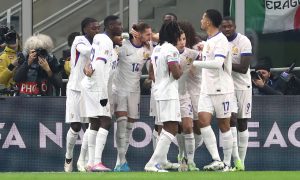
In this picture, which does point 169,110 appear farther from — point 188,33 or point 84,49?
point 84,49

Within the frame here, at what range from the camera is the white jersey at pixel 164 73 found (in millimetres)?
16875

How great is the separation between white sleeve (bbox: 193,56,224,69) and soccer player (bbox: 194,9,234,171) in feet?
0.37

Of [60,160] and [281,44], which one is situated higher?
[281,44]

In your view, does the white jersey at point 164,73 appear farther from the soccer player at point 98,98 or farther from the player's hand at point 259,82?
the player's hand at point 259,82

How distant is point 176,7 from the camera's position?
21.6m

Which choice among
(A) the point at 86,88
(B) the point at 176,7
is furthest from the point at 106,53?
(B) the point at 176,7

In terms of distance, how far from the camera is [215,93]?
1703 centimetres

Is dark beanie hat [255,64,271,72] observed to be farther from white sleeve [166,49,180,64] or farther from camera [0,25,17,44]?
camera [0,25,17,44]

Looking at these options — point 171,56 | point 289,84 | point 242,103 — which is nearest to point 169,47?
point 171,56

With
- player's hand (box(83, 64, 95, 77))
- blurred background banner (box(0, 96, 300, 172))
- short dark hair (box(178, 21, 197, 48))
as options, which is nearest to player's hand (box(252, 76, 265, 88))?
blurred background banner (box(0, 96, 300, 172))

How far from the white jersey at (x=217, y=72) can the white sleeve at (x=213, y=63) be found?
9cm

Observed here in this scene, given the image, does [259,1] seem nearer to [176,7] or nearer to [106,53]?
[176,7]

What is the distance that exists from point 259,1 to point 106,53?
512cm

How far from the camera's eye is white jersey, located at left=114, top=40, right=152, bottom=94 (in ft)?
59.9
